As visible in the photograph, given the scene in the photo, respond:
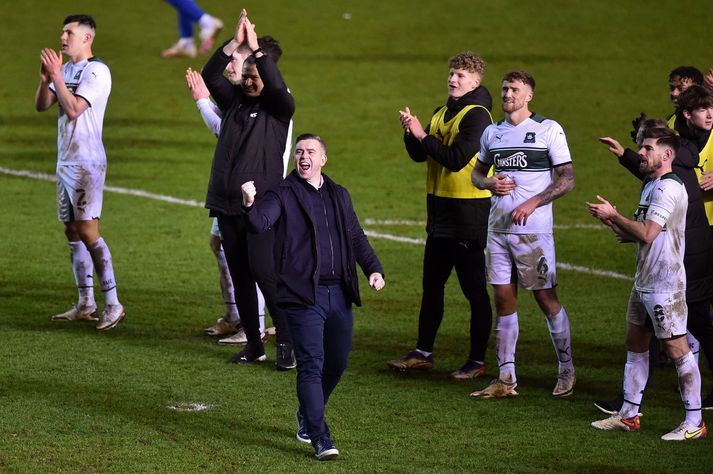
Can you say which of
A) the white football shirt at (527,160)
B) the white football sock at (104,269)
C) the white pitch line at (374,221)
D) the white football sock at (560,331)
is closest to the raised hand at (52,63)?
the white football sock at (104,269)

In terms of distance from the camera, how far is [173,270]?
12914 millimetres

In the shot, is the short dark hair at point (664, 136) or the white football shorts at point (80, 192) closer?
the short dark hair at point (664, 136)

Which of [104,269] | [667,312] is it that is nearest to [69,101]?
[104,269]

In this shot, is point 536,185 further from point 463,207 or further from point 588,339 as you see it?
point 588,339

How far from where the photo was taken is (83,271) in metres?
11.0

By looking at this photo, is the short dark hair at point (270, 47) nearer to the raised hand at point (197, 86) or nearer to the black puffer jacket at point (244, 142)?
the black puffer jacket at point (244, 142)

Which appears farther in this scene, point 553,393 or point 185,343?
point 185,343

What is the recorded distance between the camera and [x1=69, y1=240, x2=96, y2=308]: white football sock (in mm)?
10938

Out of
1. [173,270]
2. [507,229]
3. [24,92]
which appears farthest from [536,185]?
[24,92]

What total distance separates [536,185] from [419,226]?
21.5 ft

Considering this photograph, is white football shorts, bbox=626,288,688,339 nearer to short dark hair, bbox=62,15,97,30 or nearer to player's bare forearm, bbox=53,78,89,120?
player's bare forearm, bbox=53,78,89,120

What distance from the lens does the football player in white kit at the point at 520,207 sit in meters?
8.65

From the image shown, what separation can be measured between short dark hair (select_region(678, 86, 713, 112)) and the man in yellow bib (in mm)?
1311

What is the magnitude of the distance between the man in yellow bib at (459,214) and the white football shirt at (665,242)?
5.36 ft
